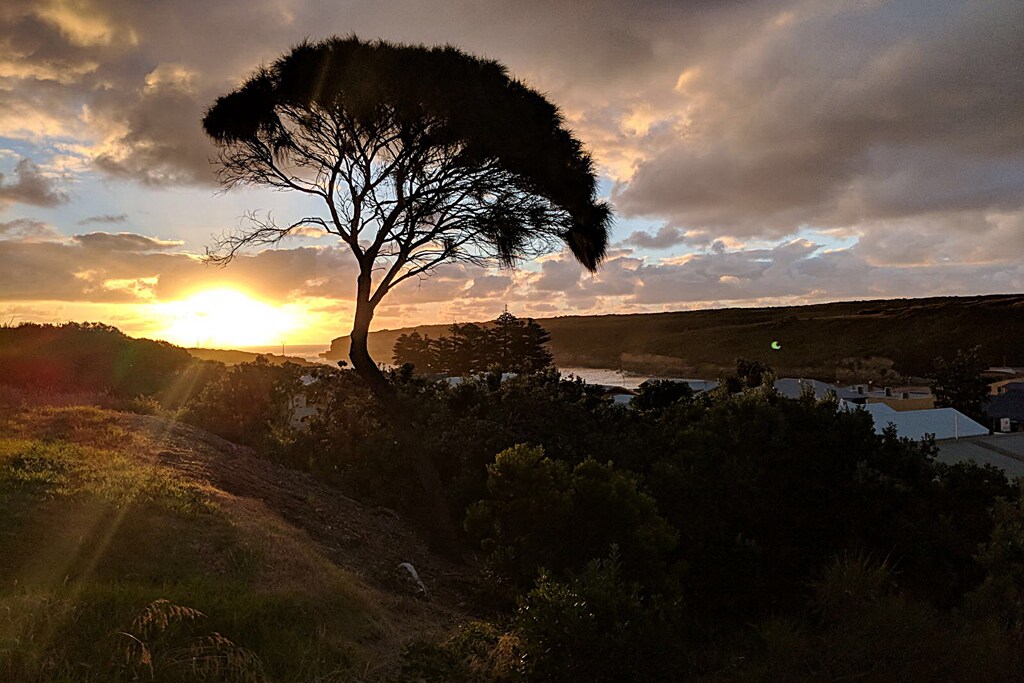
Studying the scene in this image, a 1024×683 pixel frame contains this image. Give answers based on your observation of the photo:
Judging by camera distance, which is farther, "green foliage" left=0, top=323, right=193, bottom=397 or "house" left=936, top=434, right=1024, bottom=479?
"house" left=936, top=434, right=1024, bottom=479

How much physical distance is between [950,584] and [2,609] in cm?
1033

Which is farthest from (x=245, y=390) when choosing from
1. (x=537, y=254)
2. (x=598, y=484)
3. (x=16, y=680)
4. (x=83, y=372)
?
(x=16, y=680)

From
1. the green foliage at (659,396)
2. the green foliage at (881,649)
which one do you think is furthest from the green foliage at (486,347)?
the green foliage at (881,649)

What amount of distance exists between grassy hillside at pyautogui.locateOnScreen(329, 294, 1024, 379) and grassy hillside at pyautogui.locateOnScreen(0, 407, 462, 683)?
103 m

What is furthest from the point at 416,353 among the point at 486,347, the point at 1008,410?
the point at 1008,410

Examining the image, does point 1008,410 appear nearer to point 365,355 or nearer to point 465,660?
point 365,355

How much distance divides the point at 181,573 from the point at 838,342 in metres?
158

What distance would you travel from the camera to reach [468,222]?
1290cm

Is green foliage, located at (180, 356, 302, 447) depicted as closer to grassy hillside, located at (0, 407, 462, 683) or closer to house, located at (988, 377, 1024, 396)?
grassy hillside, located at (0, 407, 462, 683)

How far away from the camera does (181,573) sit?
6633 mm

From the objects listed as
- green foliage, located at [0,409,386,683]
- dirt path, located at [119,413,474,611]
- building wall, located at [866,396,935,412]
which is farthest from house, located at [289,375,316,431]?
building wall, located at [866,396,935,412]

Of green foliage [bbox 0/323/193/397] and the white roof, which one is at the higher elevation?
green foliage [bbox 0/323/193/397]

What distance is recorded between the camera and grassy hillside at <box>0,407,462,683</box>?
509 cm

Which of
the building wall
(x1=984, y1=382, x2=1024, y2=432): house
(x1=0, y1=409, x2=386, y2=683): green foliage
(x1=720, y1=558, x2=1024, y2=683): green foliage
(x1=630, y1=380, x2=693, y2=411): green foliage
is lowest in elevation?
(x1=984, y1=382, x2=1024, y2=432): house
